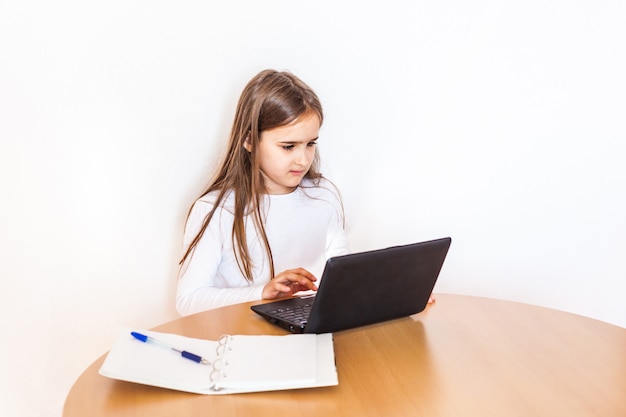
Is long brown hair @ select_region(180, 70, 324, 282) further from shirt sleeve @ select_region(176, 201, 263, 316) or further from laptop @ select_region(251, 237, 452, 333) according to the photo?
laptop @ select_region(251, 237, 452, 333)

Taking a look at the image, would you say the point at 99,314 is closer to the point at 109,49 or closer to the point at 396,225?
the point at 109,49

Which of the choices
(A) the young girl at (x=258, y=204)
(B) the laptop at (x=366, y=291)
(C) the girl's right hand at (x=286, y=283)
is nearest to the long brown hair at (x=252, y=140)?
(A) the young girl at (x=258, y=204)

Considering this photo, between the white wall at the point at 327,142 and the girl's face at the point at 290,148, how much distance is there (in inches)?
7.1

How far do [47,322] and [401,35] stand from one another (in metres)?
1.23

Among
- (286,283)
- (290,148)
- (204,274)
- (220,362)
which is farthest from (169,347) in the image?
(290,148)

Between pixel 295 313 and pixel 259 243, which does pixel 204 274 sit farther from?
pixel 295 313

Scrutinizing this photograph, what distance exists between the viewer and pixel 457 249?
7.47ft

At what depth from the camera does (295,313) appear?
1413mm

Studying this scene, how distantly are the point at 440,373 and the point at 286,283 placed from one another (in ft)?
1.60

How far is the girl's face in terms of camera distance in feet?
6.13

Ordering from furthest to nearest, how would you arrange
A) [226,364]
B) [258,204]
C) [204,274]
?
1. [258,204]
2. [204,274]
3. [226,364]

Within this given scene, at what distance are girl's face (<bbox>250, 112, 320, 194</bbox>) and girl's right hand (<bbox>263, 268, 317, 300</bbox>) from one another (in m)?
0.38

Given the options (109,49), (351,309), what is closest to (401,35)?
(109,49)

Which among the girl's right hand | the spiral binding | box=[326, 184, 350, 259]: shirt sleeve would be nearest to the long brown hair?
box=[326, 184, 350, 259]: shirt sleeve
